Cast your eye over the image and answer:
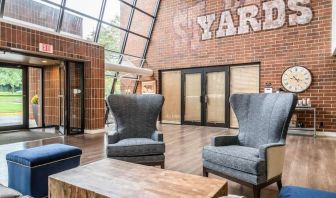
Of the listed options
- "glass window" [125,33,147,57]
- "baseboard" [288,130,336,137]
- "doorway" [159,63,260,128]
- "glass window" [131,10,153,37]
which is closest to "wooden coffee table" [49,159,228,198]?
"baseboard" [288,130,336,137]

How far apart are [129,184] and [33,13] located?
18.1ft

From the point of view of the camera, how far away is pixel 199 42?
7.93 meters

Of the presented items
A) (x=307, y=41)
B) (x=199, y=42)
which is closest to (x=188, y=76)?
(x=199, y=42)

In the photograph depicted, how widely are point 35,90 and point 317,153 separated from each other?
825 centimetres

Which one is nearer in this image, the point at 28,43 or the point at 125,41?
the point at 28,43

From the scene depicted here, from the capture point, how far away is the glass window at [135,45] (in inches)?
342

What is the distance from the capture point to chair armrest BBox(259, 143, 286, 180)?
230 centimetres

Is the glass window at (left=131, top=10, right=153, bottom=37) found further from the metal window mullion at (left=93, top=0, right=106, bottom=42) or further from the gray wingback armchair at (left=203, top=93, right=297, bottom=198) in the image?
the gray wingback armchair at (left=203, top=93, right=297, bottom=198)

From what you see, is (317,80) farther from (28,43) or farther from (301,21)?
(28,43)

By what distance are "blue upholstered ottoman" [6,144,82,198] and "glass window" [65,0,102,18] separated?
4.95 meters

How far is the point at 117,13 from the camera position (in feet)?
25.5

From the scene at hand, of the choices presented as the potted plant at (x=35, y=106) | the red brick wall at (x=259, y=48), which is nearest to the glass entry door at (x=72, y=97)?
the potted plant at (x=35, y=106)

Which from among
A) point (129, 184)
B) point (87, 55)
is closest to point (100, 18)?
point (87, 55)

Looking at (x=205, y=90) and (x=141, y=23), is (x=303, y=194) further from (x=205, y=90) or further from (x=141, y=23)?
(x=141, y=23)
